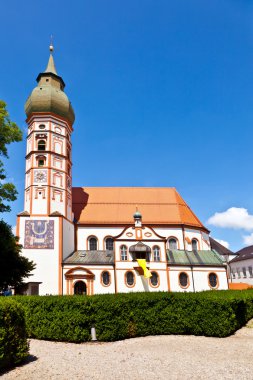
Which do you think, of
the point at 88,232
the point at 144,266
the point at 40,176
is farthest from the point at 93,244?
the point at 40,176

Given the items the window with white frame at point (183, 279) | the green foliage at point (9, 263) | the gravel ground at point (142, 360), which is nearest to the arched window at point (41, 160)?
the green foliage at point (9, 263)

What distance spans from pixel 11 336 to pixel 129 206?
32.5 meters

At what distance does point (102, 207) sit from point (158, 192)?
868cm

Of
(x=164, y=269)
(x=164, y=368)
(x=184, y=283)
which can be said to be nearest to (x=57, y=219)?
(x=164, y=269)

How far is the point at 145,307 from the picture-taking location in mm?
14844

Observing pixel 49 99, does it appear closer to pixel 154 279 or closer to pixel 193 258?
pixel 154 279

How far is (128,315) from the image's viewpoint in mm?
14344

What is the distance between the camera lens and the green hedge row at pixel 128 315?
13.7 meters

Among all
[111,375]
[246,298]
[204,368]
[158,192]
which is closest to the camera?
[111,375]

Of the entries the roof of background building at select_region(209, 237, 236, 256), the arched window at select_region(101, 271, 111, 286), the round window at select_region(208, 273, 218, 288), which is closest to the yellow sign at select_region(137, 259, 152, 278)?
the arched window at select_region(101, 271, 111, 286)

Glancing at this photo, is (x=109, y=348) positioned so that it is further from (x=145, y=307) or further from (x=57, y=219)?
(x=57, y=219)

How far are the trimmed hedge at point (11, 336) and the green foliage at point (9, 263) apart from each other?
12.1 m

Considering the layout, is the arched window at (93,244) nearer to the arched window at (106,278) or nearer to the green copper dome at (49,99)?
the arched window at (106,278)

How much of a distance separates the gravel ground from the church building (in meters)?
18.9
